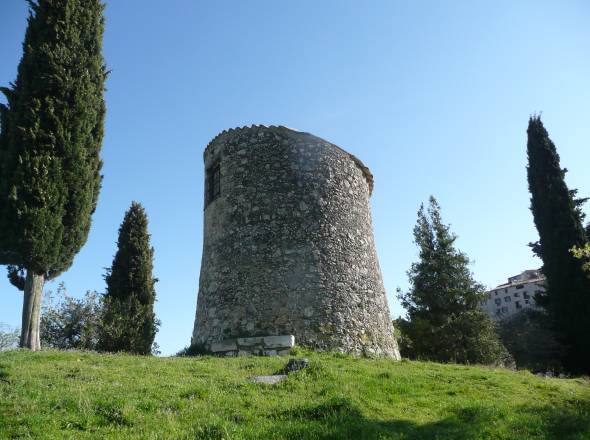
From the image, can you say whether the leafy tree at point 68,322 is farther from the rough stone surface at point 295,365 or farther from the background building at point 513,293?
the background building at point 513,293

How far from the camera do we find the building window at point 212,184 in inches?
640

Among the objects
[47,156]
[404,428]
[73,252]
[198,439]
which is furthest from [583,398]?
[47,156]

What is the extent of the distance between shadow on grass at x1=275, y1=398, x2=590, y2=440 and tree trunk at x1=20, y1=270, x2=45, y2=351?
847 centimetres

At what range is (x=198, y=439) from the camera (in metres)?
5.81

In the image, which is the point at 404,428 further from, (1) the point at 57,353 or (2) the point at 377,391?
(1) the point at 57,353

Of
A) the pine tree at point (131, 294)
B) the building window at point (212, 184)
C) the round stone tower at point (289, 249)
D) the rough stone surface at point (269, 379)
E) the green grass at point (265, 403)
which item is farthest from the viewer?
the pine tree at point (131, 294)

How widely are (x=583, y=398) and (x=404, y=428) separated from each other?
16.9ft

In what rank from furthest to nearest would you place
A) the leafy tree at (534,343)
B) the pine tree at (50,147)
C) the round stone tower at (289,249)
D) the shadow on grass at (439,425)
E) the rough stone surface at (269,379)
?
the leafy tree at (534,343) → the round stone tower at (289,249) → the pine tree at (50,147) → the rough stone surface at (269,379) → the shadow on grass at (439,425)

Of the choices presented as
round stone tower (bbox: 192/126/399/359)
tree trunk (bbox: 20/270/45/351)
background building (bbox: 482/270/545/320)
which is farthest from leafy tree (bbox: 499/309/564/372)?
background building (bbox: 482/270/545/320)

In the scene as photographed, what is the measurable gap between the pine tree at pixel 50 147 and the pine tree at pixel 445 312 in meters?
18.3

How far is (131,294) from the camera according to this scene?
66.5 feet

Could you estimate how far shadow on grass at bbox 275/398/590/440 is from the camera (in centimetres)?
624

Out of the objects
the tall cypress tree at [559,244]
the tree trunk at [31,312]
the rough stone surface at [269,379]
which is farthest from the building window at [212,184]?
the tall cypress tree at [559,244]

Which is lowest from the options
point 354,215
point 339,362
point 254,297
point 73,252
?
point 339,362
